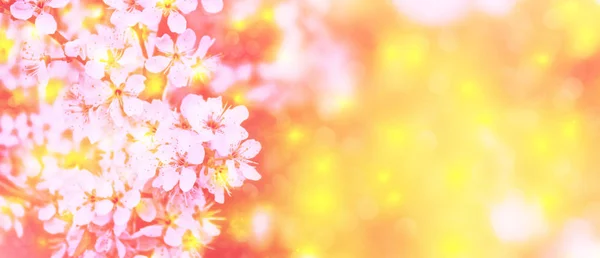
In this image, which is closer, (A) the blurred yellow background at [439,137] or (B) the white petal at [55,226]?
(A) the blurred yellow background at [439,137]

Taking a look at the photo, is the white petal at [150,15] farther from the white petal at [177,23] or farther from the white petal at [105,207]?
the white petal at [105,207]

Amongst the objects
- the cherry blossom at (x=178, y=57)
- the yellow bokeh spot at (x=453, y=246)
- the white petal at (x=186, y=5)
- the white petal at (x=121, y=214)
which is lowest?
the white petal at (x=121, y=214)

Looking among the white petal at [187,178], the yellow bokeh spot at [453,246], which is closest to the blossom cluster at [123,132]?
the white petal at [187,178]

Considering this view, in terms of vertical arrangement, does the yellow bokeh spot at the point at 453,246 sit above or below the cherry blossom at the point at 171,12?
below

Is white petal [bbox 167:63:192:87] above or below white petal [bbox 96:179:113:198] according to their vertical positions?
above

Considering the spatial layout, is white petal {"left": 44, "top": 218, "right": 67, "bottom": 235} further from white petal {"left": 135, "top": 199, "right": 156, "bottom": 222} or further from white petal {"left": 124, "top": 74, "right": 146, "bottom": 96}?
white petal {"left": 124, "top": 74, "right": 146, "bottom": 96}

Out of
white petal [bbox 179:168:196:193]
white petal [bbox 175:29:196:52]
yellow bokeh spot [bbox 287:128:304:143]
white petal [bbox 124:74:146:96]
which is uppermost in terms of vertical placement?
white petal [bbox 175:29:196:52]

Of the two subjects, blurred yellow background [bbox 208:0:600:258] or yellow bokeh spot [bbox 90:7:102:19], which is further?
yellow bokeh spot [bbox 90:7:102:19]

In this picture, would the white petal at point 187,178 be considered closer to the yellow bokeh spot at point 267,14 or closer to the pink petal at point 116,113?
the pink petal at point 116,113

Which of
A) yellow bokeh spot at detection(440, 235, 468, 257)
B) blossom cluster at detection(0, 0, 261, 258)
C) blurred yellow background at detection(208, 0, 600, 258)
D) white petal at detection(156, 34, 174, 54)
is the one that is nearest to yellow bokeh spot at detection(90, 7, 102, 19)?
blossom cluster at detection(0, 0, 261, 258)
